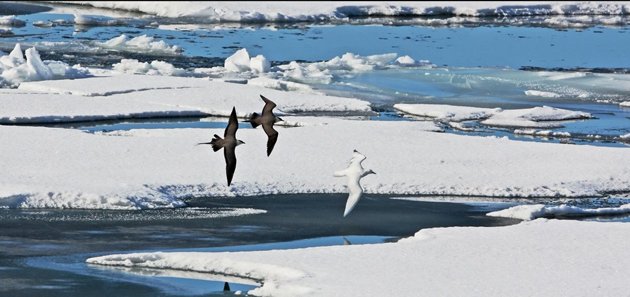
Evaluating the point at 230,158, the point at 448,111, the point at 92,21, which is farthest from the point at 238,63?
the point at 230,158

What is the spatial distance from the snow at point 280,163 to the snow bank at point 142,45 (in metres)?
6.57

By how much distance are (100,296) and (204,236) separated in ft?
5.82

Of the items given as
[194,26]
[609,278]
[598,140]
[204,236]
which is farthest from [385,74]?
[609,278]

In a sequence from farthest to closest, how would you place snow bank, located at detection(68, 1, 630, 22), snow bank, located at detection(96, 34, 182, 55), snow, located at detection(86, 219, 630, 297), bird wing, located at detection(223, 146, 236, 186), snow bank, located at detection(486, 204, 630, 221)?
snow bank, located at detection(68, 1, 630, 22), snow bank, located at detection(96, 34, 182, 55), snow bank, located at detection(486, 204, 630, 221), snow, located at detection(86, 219, 630, 297), bird wing, located at detection(223, 146, 236, 186)

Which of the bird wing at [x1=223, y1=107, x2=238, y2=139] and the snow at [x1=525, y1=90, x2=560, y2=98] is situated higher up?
the bird wing at [x1=223, y1=107, x2=238, y2=139]

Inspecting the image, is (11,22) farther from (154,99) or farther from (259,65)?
(154,99)

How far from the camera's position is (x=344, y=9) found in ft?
92.9

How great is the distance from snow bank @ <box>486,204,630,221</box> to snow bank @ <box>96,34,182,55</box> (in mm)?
11630

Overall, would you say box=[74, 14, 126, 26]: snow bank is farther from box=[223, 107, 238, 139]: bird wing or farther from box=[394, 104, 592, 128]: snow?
box=[223, 107, 238, 139]: bird wing

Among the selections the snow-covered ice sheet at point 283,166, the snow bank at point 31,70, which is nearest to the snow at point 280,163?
the snow-covered ice sheet at point 283,166

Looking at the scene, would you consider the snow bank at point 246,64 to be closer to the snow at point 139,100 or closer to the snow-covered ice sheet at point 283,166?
the snow at point 139,100

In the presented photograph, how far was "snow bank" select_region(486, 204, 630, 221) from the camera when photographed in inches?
Result: 397

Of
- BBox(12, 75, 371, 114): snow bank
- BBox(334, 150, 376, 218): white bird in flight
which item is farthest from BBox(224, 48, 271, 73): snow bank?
BBox(334, 150, 376, 218): white bird in flight

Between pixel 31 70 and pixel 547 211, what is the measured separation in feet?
29.6
